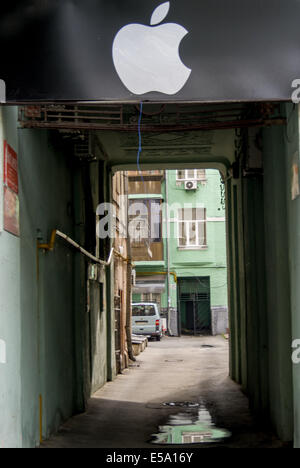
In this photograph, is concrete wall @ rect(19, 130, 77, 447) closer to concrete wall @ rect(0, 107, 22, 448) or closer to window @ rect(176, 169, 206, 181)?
concrete wall @ rect(0, 107, 22, 448)

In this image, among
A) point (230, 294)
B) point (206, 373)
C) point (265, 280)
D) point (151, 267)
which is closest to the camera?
point (265, 280)

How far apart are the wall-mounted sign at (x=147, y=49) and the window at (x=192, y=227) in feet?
92.4

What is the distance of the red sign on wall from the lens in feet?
19.0

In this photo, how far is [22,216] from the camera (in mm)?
6480

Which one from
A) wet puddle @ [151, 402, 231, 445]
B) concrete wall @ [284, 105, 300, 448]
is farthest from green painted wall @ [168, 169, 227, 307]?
concrete wall @ [284, 105, 300, 448]

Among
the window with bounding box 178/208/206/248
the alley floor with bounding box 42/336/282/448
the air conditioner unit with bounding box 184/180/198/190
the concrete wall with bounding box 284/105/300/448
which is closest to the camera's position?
the concrete wall with bounding box 284/105/300/448

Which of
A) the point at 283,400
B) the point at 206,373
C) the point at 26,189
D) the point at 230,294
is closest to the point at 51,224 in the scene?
the point at 26,189

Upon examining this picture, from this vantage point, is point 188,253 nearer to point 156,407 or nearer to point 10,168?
point 156,407

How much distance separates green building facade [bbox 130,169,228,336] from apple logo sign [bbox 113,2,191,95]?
90.7 ft

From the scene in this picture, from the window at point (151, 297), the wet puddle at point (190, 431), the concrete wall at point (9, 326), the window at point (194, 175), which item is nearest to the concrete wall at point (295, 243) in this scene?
→ the wet puddle at point (190, 431)

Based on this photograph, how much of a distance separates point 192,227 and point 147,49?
2837cm

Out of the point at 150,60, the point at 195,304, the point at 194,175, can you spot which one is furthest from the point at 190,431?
the point at 194,175

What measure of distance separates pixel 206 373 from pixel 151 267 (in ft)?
61.9

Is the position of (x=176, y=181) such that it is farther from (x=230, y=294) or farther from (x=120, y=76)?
(x=120, y=76)
